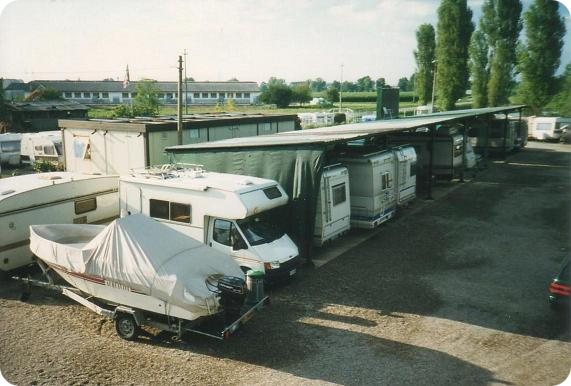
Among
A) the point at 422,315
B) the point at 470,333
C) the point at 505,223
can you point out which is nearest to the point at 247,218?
the point at 422,315

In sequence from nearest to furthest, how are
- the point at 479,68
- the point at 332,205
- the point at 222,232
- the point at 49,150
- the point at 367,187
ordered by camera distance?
the point at 222,232
the point at 332,205
the point at 367,187
the point at 49,150
the point at 479,68

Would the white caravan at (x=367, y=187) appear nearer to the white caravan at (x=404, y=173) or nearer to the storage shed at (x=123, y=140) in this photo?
the white caravan at (x=404, y=173)

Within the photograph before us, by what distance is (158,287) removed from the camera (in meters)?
9.51

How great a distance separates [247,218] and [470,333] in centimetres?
586

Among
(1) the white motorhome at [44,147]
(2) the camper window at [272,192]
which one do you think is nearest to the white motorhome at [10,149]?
(1) the white motorhome at [44,147]

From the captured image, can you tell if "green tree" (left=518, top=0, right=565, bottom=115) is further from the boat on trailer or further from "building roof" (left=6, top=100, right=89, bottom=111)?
the boat on trailer

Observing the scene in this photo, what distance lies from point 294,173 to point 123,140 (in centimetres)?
1077

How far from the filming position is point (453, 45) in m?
61.2

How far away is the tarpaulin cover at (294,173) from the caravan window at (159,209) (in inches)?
116

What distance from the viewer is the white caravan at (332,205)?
15055 millimetres

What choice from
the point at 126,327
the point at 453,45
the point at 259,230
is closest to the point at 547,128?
the point at 453,45

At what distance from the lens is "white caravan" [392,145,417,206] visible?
19375mm

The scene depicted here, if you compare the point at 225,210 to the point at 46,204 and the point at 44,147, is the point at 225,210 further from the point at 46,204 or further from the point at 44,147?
the point at 44,147

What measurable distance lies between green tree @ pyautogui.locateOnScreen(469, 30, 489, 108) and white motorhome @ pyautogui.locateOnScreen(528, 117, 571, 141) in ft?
48.5
